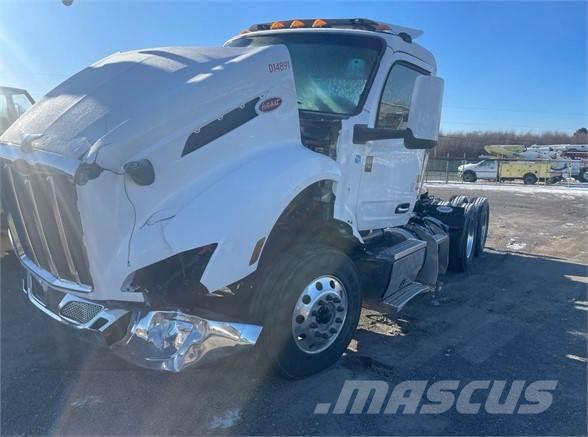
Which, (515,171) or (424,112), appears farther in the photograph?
(515,171)

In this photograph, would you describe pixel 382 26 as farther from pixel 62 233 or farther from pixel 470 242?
pixel 470 242

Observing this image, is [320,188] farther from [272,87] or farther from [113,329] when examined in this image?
[113,329]

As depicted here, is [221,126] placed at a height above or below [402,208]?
above

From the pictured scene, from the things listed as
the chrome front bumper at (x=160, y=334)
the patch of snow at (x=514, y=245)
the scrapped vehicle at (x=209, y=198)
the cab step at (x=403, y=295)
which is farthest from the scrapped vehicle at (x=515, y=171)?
the chrome front bumper at (x=160, y=334)

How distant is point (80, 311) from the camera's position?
305 centimetres

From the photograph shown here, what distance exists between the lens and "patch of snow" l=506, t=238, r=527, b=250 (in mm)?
9320

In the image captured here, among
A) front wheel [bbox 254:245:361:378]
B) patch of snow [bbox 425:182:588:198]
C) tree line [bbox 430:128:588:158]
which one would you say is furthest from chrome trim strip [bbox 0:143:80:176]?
tree line [bbox 430:128:588:158]

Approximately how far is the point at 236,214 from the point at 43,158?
123 centimetres

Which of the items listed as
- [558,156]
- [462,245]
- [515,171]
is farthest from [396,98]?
[558,156]

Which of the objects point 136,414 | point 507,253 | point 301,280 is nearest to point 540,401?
point 301,280

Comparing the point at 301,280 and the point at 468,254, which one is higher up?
the point at 301,280

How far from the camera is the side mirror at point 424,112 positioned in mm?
4185

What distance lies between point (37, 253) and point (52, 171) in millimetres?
887

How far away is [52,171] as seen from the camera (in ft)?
9.43
